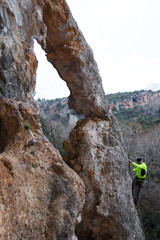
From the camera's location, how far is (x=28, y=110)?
349 cm

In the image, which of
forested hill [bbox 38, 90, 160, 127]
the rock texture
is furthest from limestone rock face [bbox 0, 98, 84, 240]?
forested hill [bbox 38, 90, 160, 127]

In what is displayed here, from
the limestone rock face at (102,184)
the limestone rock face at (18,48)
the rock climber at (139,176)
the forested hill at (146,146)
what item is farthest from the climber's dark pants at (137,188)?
the limestone rock face at (18,48)

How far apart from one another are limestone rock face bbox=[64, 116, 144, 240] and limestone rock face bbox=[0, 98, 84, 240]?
222cm

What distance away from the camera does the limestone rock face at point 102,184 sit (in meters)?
5.36

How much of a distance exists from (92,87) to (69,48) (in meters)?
1.53

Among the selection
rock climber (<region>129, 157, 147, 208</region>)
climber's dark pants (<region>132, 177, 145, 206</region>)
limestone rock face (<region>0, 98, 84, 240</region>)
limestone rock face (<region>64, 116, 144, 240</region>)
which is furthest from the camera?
climber's dark pants (<region>132, 177, 145, 206</region>)

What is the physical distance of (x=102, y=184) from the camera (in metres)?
5.52

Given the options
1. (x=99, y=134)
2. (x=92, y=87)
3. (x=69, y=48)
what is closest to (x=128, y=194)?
(x=99, y=134)

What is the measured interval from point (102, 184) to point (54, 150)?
8.85 feet

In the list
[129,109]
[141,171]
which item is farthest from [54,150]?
[129,109]

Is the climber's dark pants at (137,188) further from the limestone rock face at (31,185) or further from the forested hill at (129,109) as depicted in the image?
the forested hill at (129,109)

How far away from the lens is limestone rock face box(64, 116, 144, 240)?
5355 millimetres

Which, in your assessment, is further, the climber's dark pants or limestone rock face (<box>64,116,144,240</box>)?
the climber's dark pants

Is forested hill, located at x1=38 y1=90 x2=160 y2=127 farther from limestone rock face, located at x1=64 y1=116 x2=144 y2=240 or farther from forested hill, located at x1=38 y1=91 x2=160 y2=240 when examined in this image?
limestone rock face, located at x1=64 y1=116 x2=144 y2=240
